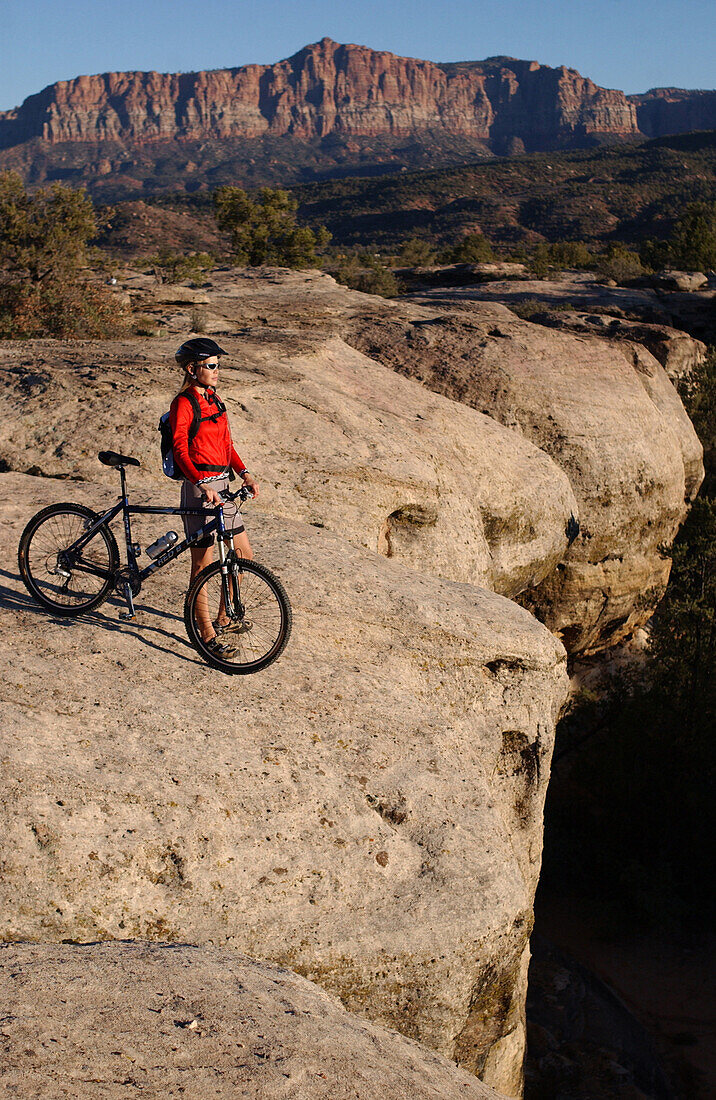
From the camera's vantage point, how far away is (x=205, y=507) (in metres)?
6.29

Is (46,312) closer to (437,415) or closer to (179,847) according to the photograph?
(437,415)

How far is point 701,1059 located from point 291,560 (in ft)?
29.0

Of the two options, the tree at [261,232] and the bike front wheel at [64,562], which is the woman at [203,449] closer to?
the bike front wheel at [64,562]

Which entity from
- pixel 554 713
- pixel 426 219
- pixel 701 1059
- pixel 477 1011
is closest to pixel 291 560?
pixel 554 713

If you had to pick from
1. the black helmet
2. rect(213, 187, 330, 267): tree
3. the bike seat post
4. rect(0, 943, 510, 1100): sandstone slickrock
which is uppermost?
rect(213, 187, 330, 267): tree

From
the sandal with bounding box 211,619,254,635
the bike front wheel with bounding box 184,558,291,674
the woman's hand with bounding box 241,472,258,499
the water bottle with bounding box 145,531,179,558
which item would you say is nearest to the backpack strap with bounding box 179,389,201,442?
the woman's hand with bounding box 241,472,258,499

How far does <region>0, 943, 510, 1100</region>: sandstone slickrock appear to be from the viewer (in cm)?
347

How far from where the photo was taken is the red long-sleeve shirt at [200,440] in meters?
6.14

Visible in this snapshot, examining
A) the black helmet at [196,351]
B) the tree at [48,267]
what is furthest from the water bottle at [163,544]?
the tree at [48,267]

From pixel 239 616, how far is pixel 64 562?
156 centimetres

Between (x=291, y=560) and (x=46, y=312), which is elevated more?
(x=46, y=312)

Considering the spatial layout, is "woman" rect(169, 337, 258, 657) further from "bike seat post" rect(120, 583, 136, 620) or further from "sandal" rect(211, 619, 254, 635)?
"bike seat post" rect(120, 583, 136, 620)

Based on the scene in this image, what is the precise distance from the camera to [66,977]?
13.1ft

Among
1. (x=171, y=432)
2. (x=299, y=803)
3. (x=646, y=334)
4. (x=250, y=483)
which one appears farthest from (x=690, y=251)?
(x=299, y=803)
